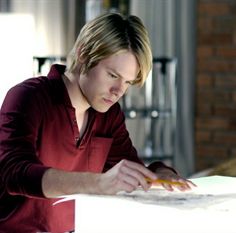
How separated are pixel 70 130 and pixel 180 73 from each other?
2.87 metres

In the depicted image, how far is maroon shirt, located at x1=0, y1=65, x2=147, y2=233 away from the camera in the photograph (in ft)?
3.87

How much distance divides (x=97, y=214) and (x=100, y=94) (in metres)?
0.38

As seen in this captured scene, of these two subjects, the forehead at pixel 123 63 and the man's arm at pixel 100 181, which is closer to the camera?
the man's arm at pixel 100 181

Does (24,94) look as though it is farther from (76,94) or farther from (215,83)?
(215,83)

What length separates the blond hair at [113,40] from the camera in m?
1.27

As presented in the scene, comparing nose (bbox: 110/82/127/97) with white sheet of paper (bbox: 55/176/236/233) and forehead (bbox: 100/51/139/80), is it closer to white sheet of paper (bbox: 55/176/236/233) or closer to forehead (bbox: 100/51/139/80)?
forehead (bbox: 100/51/139/80)

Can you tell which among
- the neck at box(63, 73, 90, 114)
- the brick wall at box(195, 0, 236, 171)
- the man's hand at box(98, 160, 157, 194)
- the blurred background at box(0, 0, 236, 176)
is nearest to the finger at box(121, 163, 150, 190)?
the man's hand at box(98, 160, 157, 194)

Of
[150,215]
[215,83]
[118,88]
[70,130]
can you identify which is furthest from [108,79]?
[215,83]

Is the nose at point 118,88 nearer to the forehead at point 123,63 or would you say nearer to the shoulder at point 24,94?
the forehead at point 123,63

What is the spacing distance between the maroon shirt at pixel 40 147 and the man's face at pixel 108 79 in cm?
5

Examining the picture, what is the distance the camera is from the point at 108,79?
1.31 metres

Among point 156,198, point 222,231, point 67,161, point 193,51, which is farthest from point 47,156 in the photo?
point 193,51

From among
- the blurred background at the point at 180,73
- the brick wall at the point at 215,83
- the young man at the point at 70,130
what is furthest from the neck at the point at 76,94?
the brick wall at the point at 215,83

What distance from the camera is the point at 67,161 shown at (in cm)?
140
